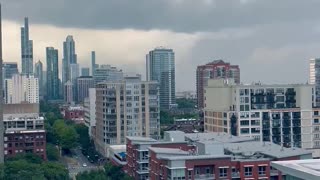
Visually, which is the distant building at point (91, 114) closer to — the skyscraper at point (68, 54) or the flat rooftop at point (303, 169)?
the flat rooftop at point (303, 169)

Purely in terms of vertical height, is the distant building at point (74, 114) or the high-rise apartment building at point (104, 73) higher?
the high-rise apartment building at point (104, 73)

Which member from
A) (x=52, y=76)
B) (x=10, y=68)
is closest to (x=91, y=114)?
(x=10, y=68)

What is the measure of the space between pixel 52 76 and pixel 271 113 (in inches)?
2691

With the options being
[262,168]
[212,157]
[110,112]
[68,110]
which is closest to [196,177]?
[212,157]

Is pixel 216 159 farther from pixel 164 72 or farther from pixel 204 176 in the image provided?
pixel 164 72

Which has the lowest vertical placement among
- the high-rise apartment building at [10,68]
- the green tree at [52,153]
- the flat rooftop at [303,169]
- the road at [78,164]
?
the road at [78,164]

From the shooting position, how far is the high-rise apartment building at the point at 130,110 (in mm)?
28688

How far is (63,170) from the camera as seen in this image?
21078 mm

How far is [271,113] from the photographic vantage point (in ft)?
80.5

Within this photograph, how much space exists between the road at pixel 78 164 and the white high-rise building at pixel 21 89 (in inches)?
1196

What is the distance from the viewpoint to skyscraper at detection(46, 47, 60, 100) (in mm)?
88250

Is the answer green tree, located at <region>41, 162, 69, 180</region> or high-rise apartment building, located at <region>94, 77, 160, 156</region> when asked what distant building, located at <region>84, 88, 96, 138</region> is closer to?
high-rise apartment building, located at <region>94, 77, 160, 156</region>

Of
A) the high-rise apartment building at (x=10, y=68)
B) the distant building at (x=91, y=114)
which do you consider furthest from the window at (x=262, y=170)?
the high-rise apartment building at (x=10, y=68)

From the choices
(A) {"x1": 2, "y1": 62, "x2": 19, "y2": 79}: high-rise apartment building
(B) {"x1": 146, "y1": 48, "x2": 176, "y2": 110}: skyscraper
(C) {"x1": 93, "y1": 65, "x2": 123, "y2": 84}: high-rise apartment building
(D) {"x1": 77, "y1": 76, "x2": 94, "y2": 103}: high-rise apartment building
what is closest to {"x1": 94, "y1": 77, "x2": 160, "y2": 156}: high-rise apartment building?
(B) {"x1": 146, "y1": 48, "x2": 176, "y2": 110}: skyscraper
